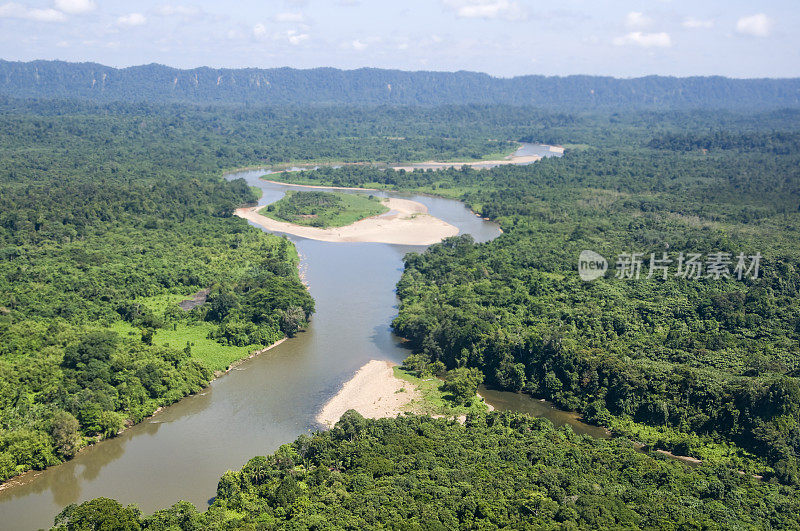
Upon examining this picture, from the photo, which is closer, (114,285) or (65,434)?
(65,434)

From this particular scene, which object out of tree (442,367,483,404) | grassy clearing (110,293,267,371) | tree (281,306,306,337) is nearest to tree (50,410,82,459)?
grassy clearing (110,293,267,371)

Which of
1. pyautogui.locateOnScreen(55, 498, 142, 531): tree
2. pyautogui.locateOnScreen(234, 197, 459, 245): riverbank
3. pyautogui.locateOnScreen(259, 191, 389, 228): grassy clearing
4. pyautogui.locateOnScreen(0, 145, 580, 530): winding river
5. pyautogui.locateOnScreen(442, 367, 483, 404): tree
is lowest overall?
pyautogui.locateOnScreen(0, 145, 580, 530): winding river

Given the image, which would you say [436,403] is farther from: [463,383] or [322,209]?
[322,209]

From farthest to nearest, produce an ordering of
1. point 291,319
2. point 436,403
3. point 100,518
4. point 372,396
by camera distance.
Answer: point 291,319 → point 372,396 → point 436,403 → point 100,518

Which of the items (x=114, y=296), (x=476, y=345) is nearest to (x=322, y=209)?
(x=114, y=296)

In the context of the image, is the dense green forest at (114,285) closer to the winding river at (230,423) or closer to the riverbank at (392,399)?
the winding river at (230,423)

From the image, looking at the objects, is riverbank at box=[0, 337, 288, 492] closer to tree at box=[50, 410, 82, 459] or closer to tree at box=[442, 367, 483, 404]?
tree at box=[50, 410, 82, 459]

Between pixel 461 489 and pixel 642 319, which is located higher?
pixel 642 319

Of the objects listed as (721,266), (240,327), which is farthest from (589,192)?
(240,327)
